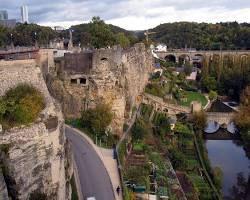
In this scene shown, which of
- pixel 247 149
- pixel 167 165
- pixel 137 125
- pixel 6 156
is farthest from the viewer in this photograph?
pixel 247 149

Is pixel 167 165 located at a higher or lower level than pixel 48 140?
lower

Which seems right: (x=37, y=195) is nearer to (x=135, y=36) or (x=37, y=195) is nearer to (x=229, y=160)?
(x=229, y=160)

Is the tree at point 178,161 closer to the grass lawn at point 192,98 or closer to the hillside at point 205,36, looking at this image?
the grass lawn at point 192,98

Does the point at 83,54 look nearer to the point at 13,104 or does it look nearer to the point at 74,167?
the point at 74,167

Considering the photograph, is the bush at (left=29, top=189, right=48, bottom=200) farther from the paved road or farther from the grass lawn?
the grass lawn

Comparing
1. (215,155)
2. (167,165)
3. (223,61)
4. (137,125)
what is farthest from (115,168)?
(223,61)

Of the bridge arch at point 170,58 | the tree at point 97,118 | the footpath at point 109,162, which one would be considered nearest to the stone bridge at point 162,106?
the tree at point 97,118
